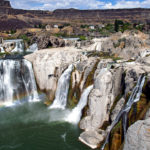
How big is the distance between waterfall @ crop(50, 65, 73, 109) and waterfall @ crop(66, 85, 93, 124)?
3.14 metres

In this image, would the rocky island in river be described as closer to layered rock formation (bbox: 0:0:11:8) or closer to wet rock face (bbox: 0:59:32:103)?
wet rock face (bbox: 0:59:32:103)

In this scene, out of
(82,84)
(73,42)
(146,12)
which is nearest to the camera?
(82,84)

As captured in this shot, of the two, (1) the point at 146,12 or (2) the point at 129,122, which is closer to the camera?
(2) the point at 129,122

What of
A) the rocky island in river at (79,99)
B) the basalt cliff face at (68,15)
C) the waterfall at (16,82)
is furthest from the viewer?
A: the basalt cliff face at (68,15)

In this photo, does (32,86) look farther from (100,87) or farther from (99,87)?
(100,87)

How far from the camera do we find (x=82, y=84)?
98.8ft

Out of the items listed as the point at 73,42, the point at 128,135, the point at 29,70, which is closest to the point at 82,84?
the point at 29,70

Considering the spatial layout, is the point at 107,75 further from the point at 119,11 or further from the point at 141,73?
the point at 119,11

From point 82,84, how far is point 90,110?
20.1 feet

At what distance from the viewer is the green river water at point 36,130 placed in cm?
2166

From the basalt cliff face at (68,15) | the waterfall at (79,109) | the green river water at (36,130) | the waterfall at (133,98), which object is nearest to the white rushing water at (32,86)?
the green river water at (36,130)

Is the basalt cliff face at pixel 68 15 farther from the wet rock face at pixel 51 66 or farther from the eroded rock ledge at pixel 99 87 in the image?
→ the eroded rock ledge at pixel 99 87

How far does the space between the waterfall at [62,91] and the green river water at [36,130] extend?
5.91 ft

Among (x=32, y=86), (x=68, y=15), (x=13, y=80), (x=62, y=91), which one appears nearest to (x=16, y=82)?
(x=13, y=80)
